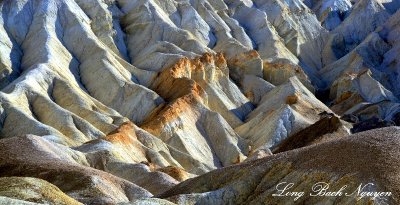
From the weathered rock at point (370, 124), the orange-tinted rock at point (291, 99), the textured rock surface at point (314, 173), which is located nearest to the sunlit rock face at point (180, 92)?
the textured rock surface at point (314, 173)

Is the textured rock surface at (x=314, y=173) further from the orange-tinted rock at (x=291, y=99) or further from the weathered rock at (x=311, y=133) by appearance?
the orange-tinted rock at (x=291, y=99)

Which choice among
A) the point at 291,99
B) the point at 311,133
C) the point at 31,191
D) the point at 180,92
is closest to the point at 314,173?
the point at 31,191

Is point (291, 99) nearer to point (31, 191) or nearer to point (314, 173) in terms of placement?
point (314, 173)

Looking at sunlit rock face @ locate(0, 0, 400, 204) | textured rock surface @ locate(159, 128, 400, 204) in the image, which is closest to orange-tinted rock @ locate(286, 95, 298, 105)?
sunlit rock face @ locate(0, 0, 400, 204)

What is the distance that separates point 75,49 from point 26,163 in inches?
1884

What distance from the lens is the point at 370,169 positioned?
3425 centimetres

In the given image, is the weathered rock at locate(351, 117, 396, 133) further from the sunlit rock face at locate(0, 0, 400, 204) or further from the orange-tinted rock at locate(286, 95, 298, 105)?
the orange-tinted rock at locate(286, 95, 298, 105)

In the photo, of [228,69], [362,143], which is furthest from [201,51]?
[362,143]

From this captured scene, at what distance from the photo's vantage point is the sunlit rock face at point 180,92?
46750mm

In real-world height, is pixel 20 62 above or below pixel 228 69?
above

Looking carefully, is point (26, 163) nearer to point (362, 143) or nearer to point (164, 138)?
point (362, 143)

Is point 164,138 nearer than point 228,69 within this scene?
Yes

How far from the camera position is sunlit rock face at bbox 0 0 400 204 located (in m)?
46.8

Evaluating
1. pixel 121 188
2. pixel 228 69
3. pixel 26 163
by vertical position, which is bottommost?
pixel 228 69
